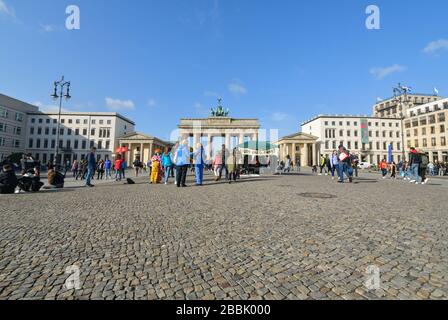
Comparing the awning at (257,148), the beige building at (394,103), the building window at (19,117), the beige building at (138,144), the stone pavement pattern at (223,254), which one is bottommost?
the stone pavement pattern at (223,254)

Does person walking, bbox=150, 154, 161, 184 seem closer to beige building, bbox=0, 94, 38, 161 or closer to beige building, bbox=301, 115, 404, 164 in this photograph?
beige building, bbox=0, 94, 38, 161

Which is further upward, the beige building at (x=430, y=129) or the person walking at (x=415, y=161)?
the beige building at (x=430, y=129)

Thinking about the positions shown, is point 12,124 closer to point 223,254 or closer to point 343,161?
point 343,161

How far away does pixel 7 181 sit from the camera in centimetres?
848

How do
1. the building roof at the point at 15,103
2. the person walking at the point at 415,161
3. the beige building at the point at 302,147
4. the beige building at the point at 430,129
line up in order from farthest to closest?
the beige building at the point at 302,147 → the building roof at the point at 15,103 → the beige building at the point at 430,129 → the person walking at the point at 415,161

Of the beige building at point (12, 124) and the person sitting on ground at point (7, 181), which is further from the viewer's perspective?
the beige building at point (12, 124)

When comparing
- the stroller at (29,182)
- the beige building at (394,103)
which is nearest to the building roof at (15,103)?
the stroller at (29,182)

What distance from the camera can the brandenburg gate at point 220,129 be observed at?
7081cm

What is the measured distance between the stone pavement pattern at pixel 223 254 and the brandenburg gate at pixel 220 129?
214ft

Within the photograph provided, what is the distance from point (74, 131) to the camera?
78375 millimetres

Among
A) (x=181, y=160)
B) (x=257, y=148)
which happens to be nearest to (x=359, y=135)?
(x=257, y=148)

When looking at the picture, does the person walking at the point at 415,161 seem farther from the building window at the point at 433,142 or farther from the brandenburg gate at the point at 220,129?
the building window at the point at 433,142

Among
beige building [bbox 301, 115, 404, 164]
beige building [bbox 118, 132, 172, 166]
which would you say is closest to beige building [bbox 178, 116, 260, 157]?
beige building [bbox 118, 132, 172, 166]
